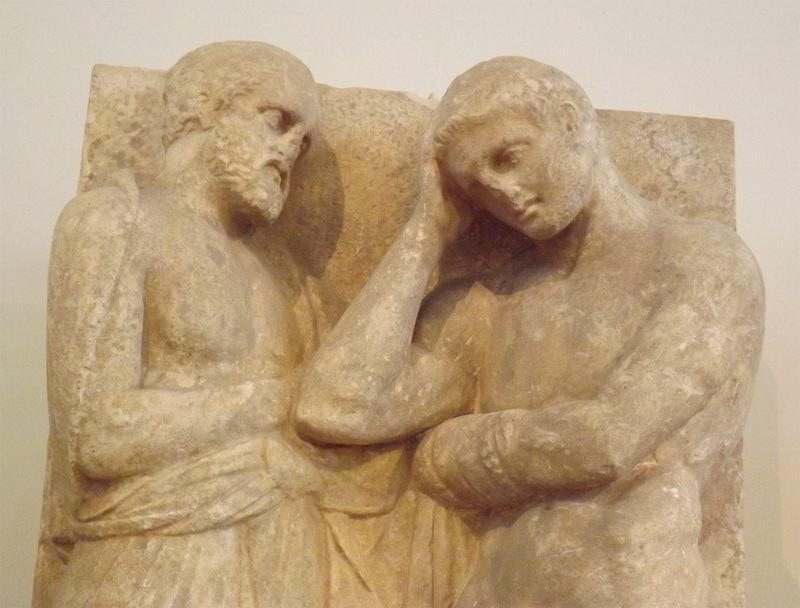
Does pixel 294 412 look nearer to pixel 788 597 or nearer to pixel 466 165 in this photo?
pixel 466 165

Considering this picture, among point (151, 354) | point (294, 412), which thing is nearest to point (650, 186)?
point (294, 412)

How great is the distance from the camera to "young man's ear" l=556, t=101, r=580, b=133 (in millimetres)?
2047

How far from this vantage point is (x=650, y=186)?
241 cm

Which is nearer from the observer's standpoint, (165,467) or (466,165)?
(165,467)

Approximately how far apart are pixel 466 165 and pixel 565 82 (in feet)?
0.83

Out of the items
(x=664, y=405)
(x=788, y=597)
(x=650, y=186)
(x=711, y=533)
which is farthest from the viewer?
(x=788, y=597)

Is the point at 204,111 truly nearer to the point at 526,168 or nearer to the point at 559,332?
the point at 526,168

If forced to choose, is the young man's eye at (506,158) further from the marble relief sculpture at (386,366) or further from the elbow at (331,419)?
the elbow at (331,419)

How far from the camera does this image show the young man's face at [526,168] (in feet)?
6.63

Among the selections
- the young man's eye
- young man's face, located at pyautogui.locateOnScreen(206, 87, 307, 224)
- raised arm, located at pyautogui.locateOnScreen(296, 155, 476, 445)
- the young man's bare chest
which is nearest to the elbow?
raised arm, located at pyautogui.locateOnScreen(296, 155, 476, 445)

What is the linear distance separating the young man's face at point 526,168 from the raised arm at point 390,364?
0.11 m

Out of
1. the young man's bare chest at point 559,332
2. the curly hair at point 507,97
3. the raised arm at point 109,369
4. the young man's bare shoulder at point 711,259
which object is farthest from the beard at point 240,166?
the young man's bare shoulder at point 711,259

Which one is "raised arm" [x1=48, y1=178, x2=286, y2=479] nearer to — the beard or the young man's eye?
the beard

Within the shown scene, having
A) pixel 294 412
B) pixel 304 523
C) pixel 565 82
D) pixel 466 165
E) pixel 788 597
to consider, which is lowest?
pixel 788 597
